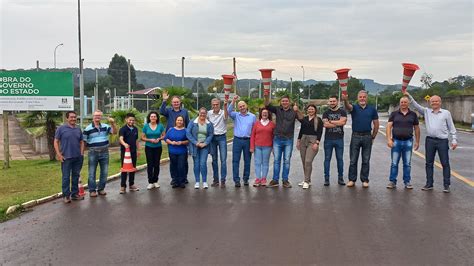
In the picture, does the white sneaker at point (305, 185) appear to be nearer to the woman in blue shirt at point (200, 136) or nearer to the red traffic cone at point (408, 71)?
the woman in blue shirt at point (200, 136)

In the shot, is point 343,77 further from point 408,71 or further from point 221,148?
point 221,148

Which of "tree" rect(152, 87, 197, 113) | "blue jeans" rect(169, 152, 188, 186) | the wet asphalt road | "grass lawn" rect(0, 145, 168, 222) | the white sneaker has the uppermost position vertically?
"tree" rect(152, 87, 197, 113)

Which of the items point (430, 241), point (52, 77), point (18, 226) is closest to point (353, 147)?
point (430, 241)

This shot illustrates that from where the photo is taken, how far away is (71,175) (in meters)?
8.62

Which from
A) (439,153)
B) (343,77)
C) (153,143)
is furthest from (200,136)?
(439,153)

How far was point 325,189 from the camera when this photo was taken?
924cm

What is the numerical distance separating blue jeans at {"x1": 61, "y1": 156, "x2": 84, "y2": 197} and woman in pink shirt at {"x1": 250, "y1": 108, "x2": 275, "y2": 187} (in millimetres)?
3318

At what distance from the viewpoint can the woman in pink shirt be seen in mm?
9461

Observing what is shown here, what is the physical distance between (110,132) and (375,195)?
5.03m

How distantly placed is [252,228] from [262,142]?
3.20 metres

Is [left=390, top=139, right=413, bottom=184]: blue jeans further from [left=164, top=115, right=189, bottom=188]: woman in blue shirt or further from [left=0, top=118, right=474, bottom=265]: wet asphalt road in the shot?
[left=164, top=115, right=189, bottom=188]: woman in blue shirt

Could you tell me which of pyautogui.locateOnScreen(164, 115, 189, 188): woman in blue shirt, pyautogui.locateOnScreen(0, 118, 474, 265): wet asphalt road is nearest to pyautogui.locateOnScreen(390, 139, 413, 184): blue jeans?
pyautogui.locateOnScreen(0, 118, 474, 265): wet asphalt road

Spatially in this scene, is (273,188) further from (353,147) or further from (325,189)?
(353,147)

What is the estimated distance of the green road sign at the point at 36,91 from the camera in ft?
44.1
